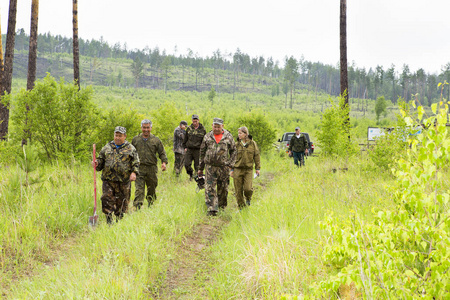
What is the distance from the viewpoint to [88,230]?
5.70 metres

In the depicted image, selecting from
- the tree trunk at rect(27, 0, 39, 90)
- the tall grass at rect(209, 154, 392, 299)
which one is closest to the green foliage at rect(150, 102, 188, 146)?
the tree trunk at rect(27, 0, 39, 90)

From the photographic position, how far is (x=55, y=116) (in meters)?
8.95

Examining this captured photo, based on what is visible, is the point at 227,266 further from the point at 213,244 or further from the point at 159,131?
the point at 159,131

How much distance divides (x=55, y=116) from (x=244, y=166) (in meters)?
5.63

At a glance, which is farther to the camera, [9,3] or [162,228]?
[9,3]

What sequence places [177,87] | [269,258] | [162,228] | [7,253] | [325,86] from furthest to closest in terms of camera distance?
[325,86] < [177,87] < [162,228] < [7,253] < [269,258]

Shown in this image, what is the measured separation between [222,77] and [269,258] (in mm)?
136630

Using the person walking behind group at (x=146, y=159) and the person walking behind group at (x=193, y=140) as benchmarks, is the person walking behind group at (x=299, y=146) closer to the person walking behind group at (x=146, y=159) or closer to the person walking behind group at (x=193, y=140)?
the person walking behind group at (x=193, y=140)

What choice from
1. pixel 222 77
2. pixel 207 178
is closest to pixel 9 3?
pixel 207 178

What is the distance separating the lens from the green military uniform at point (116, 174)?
618 cm

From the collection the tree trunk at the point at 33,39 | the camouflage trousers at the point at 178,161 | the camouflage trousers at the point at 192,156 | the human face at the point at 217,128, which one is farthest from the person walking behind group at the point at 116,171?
the tree trunk at the point at 33,39

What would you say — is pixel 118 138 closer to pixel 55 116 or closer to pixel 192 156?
pixel 55 116

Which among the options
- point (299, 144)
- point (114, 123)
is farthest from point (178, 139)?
point (299, 144)

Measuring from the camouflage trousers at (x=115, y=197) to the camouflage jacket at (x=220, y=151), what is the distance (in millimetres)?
1921
